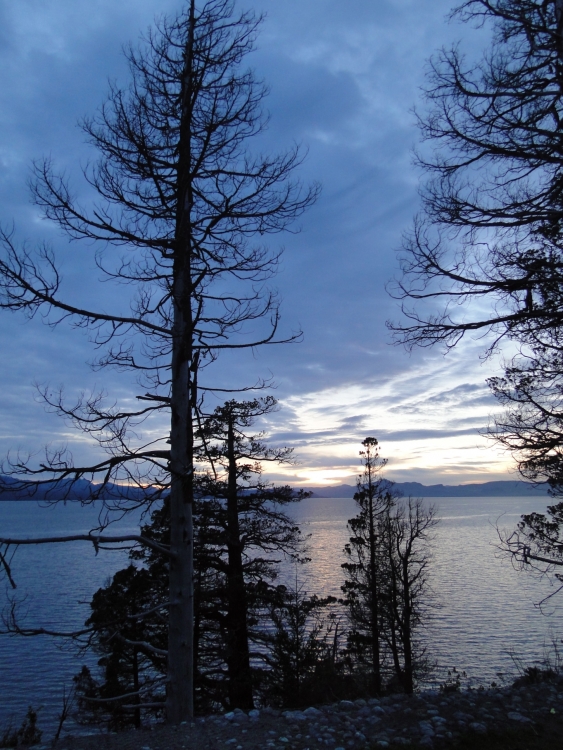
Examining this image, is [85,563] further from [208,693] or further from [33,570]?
[208,693]

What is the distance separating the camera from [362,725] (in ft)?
17.1

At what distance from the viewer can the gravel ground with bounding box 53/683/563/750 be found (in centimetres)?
482

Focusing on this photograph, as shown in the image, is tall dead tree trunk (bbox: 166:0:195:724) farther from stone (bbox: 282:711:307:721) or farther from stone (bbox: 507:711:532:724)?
stone (bbox: 507:711:532:724)

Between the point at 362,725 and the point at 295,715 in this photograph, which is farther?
the point at 295,715

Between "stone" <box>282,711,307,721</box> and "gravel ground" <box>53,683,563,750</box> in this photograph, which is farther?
"stone" <box>282,711,307,721</box>

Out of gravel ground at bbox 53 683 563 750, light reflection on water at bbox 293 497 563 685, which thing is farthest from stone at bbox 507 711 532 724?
light reflection on water at bbox 293 497 563 685

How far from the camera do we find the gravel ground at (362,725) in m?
4.82

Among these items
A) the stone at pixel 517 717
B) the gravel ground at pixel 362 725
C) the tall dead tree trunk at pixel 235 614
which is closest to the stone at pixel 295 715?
the gravel ground at pixel 362 725

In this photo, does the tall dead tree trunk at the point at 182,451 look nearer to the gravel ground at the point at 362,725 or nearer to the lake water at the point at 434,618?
the gravel ground at the point at 362,725

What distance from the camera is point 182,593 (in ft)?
20.1

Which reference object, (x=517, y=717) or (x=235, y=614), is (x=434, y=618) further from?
(x=517, y=717)

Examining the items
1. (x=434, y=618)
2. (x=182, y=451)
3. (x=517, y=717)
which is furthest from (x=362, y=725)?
(x=434, y=618)

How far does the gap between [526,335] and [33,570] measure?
53.6 metres

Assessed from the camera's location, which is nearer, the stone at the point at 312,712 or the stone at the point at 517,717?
the stone at the point at 517,717
